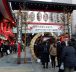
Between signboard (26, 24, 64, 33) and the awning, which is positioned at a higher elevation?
the awning

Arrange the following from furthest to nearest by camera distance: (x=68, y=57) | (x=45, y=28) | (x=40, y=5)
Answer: (x=45, y=28)
(x=40, y=5)
(x=68, y=57)

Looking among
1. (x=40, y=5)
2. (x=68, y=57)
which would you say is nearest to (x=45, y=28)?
(x=40, y=5)

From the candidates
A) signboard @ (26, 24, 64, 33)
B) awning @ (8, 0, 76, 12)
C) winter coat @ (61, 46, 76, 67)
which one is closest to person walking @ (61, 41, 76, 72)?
winter coat @ (61, 46, 76, 67)

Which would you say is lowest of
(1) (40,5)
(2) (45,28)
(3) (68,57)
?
(2) (45,28)

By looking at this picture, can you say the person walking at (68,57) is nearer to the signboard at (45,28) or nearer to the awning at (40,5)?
the awning at (40,5)

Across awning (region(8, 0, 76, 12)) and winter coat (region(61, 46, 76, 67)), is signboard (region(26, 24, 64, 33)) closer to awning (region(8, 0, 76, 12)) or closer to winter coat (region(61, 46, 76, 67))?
awning (region(8, 0, 76, 12))

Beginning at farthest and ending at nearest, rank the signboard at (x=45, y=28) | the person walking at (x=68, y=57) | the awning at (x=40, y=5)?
the signboard at (x=45, y=28) → the awning at (x=40, y=5) → the person walking at (x=68, y=57)

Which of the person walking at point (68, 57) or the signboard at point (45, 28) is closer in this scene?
the person walking at point (68, 57)

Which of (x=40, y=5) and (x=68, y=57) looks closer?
(x=68, y=57)

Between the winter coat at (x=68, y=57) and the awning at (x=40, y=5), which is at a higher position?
the awning at (x=40, y=5)

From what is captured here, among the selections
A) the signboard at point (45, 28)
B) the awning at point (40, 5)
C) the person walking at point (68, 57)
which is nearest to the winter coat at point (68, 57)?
the person walking at point (68, 57)

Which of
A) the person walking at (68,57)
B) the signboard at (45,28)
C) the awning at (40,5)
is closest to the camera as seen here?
the person walking at (68,57)

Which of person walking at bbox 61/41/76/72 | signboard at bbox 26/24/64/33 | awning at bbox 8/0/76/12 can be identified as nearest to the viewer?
person walking at bbox 61/41/76/72

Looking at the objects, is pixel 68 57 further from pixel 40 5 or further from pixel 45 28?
pixel 45 28
